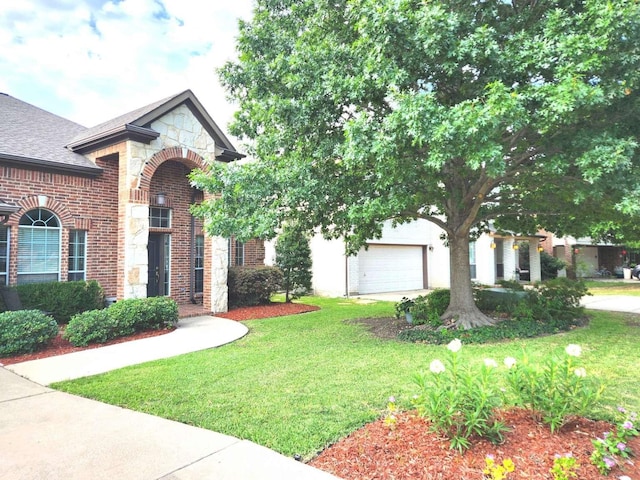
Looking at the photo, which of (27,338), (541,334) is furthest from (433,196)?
(27,338)

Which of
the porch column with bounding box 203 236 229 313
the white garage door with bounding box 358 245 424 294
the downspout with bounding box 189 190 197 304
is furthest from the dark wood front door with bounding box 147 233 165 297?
the white garage door with bounding box 358 245 424 294

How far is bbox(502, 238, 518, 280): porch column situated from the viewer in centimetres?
2361

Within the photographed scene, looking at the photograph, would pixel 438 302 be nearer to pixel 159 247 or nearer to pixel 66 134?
pixel 159 247

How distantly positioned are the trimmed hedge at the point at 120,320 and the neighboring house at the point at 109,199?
1180mm

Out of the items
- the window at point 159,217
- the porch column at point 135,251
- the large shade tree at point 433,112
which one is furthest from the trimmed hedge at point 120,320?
the window at point 159,217

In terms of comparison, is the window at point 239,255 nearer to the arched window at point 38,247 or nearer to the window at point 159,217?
the window at point 159,217

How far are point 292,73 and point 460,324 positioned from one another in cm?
627

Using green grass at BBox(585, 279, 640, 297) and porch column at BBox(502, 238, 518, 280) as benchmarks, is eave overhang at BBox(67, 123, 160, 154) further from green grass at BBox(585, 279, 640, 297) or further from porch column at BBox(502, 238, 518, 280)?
porch column at BBox(502, 238, 518, 280)

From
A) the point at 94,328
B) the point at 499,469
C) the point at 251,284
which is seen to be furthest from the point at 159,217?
the point at 499,469

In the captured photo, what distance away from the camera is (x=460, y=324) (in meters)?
8.59

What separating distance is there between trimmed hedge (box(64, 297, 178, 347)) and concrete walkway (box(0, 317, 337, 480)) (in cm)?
238

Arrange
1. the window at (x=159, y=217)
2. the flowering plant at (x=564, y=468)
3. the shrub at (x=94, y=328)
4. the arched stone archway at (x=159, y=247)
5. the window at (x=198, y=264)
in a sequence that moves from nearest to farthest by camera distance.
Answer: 1. the flowering plant at (x=564, y=468)
2. the shrub at (x=94, y=328)
3. the arched stone archway at (x=159, y=247)
4. the window at (x=159, y=217)
5. the window at (x=198, y=264)

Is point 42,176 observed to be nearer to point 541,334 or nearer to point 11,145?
point 11,145

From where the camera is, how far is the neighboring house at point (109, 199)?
952 cm
